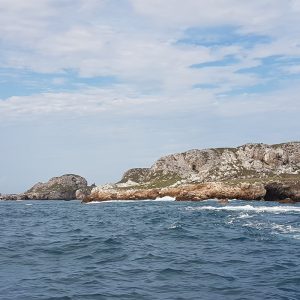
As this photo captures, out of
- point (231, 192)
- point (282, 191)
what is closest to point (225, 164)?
point (231, 192)

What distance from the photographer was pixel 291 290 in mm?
17266

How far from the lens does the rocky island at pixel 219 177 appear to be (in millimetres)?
117875

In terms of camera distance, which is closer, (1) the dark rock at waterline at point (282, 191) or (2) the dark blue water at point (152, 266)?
(2) the dark blue water at point (152, 266)

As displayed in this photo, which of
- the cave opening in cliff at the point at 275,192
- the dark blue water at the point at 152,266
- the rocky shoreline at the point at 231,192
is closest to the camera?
the dark blue water at the point at 152,266

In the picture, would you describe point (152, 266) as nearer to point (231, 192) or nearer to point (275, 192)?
point (231, 192)

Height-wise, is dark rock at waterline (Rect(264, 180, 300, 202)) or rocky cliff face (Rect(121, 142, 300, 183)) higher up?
rocky cliff face (Rect(121, 142, 300, 183))

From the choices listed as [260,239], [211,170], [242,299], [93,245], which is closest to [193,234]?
[260,239]

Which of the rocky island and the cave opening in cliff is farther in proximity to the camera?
the rocky island

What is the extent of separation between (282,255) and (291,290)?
8.43 metres

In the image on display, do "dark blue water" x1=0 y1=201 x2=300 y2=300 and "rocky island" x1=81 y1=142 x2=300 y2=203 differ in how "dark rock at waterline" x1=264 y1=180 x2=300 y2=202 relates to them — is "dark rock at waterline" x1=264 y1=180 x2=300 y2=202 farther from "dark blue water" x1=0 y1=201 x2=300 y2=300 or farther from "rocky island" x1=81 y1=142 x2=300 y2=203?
"dark blue water" x1=0 y1=201 x2=300 y2=300

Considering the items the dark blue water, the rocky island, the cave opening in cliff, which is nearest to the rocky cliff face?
the rocky island

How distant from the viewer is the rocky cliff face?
508 feet

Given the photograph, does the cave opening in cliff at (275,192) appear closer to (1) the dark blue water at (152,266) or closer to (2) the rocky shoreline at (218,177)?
(2) the rocky shoreline at (218,177)

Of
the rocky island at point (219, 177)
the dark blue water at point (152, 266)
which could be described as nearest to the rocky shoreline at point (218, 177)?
the rocky island at point (219, 177)
